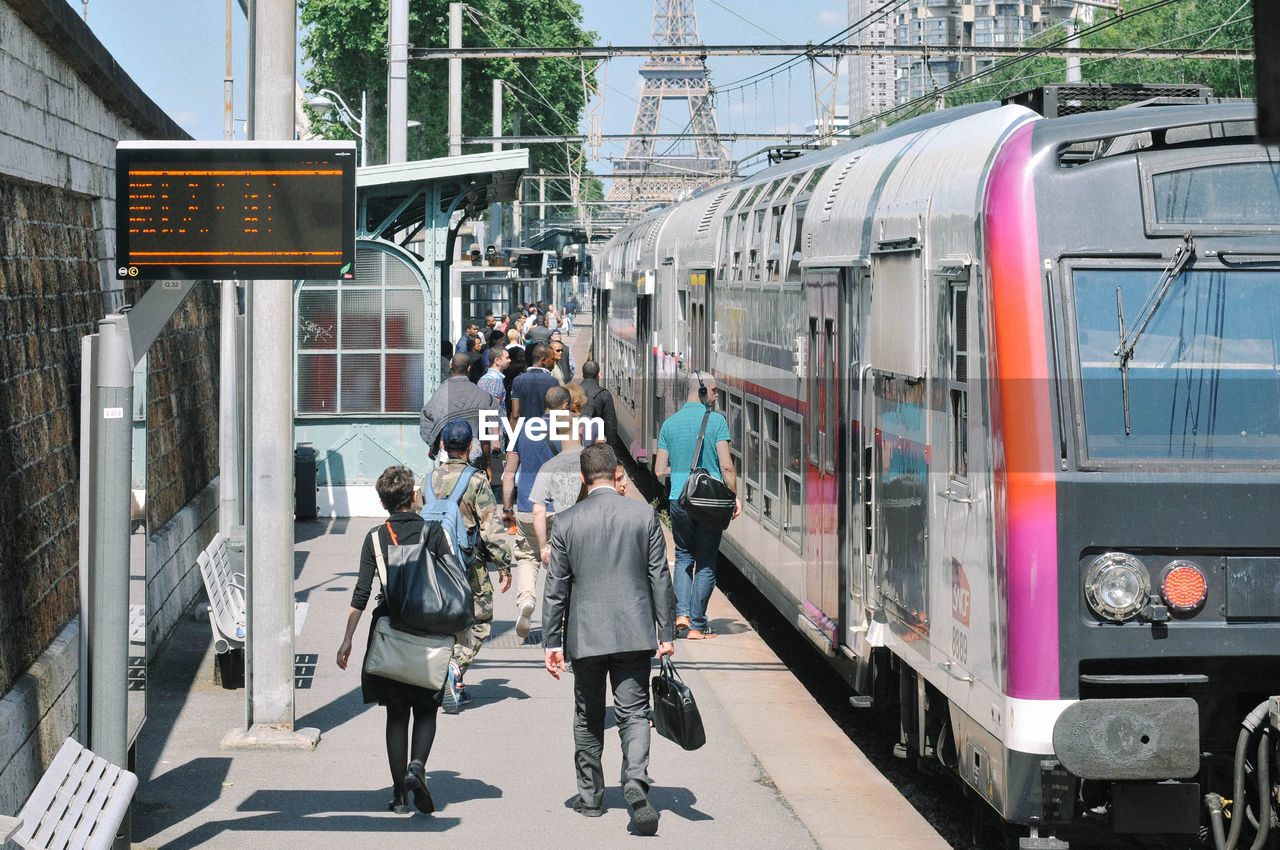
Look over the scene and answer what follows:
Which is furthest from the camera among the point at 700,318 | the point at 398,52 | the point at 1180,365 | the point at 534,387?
the point at 398,52

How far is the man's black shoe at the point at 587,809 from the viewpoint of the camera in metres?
7.78

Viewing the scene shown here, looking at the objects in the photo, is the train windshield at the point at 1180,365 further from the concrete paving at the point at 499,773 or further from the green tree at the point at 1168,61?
the green tree at the point at 1168,61

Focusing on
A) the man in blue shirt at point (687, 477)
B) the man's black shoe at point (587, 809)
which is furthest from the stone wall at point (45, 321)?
the man in blue shirt at point (687, 477)

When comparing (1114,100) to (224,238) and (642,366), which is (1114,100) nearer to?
(224,238)

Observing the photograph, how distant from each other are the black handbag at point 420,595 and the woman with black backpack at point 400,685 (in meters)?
0.05

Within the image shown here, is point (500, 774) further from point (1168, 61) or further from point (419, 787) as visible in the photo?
point (1168, 61)

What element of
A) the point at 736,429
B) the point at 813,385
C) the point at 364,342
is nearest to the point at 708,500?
the point at 813,385

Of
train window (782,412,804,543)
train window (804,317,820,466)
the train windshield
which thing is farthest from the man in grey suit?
train window (782,412,804,543)

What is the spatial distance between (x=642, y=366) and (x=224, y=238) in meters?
15.5

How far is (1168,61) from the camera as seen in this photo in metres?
39.2

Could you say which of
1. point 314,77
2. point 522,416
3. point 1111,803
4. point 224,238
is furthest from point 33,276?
point 314,77

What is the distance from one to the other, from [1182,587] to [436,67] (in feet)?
184

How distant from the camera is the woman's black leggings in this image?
7.74 metres

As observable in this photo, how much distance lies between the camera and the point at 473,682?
35.7 ft
